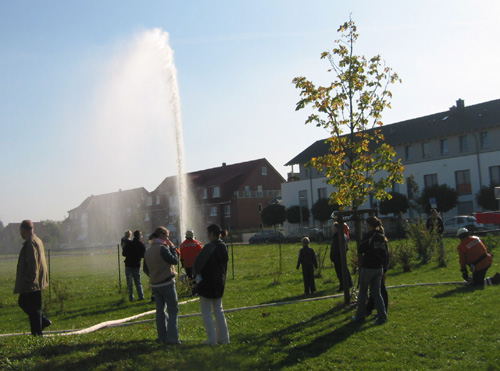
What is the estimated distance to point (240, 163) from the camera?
8488 cm

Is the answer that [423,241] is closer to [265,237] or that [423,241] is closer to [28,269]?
[28,269]

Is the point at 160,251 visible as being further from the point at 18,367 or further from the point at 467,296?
the point at 467,296

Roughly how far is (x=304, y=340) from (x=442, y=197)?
4611 cm

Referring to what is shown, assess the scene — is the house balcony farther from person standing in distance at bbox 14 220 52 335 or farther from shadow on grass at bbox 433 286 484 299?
person standing in distance at bbox 14 220 52 335

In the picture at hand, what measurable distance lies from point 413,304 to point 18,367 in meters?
7.19

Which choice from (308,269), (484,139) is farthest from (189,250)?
(484,139)

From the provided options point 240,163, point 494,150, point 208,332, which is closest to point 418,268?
point 208,332

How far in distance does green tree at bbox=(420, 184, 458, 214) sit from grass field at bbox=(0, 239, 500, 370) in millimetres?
40451

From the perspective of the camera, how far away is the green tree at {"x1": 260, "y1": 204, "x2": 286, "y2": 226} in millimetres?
66750

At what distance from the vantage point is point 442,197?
1978 inches

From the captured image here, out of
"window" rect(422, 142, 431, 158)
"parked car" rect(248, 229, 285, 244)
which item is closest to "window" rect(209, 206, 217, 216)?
"parked car" rect(248, 229, 285, 244)

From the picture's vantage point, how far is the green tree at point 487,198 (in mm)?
46422

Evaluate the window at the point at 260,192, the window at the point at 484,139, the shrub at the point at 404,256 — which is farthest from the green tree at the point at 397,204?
the shrub at the point at 404,256

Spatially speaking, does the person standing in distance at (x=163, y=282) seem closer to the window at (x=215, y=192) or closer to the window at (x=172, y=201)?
the window at (x=215, y=192)
